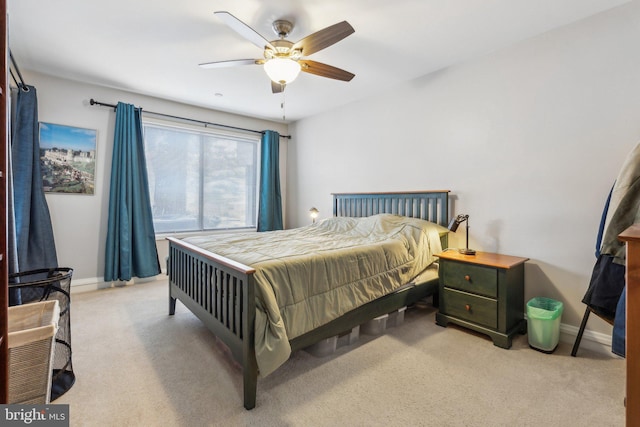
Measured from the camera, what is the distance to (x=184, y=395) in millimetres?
1685

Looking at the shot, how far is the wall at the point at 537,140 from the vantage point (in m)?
2.15

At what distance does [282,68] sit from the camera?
2.14m

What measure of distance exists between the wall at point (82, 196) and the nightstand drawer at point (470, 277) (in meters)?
4.08

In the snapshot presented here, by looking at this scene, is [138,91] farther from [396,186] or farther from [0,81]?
[396,186]

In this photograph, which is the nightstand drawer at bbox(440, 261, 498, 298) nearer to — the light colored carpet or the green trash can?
the green trash can

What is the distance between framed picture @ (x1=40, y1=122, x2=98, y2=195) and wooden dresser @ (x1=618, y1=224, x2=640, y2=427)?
185 inches

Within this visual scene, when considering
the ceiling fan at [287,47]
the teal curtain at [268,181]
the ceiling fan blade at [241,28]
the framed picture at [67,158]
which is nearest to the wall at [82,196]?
the framed picture at [67,158]

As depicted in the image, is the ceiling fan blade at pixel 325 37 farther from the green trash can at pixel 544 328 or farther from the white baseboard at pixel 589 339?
the white baseboard at pixel 589 339

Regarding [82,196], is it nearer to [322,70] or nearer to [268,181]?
[268,181]

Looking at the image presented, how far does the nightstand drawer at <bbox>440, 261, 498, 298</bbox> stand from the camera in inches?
90.0

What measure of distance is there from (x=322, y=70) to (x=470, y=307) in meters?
2.35

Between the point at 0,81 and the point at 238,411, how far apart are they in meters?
1.75

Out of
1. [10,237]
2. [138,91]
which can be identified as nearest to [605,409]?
[10,237]

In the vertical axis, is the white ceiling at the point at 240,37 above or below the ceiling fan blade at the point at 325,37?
above
